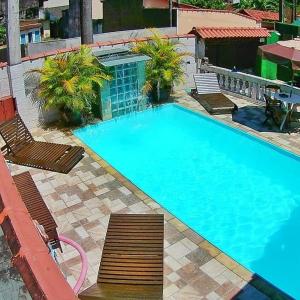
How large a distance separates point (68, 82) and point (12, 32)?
8.91 ft

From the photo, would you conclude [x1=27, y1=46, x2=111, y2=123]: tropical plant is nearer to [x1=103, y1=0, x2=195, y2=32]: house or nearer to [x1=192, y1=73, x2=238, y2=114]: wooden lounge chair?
[x1=192, y1=73, x2=238, y2=114]: wooden lounge chair

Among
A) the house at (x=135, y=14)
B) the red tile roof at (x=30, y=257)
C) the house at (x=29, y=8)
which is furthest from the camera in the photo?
the house at (x=29, y=8)

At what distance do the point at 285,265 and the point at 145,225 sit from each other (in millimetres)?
3242

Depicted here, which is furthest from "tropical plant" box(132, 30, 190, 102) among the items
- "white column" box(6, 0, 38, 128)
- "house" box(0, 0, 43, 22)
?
"house" box(0, 0, 43, 22)

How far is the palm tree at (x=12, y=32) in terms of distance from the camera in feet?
49.5

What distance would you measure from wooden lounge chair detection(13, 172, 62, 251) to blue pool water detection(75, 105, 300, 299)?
3.51m

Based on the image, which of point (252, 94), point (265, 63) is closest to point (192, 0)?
point (265, 63)

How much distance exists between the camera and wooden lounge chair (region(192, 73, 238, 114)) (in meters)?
17.5

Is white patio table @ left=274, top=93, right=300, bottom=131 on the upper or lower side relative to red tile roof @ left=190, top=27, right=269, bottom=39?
lower

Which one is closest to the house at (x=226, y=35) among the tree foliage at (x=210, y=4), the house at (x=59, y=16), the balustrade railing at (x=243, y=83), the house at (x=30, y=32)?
the balustrade railing at (x=243, y=83)

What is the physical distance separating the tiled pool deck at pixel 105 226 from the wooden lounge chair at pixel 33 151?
0.25m

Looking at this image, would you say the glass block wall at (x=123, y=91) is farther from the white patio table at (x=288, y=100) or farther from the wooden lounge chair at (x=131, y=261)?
the wooden lounge chair at (x=131, y=261)

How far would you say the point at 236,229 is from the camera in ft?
34.1

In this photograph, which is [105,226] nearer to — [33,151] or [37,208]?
[37,208]
